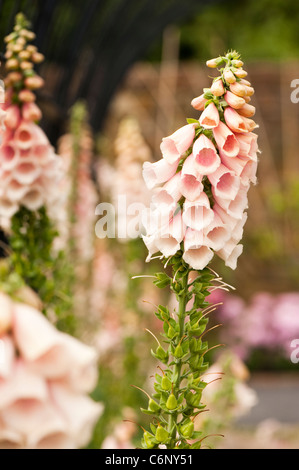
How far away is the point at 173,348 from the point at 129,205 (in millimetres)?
1685

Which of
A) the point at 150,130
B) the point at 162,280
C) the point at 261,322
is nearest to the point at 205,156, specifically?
the point at 162,280

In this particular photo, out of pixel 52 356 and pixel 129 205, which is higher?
pixel 129 205

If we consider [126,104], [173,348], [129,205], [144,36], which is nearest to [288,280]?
[126,104]

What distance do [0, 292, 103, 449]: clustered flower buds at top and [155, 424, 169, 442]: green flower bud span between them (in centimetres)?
16

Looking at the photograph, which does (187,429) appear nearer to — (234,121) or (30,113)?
(234,121)

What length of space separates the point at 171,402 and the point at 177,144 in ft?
0.86

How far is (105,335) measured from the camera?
3.17m

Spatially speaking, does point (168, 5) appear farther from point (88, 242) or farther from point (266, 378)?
point (266, 378)

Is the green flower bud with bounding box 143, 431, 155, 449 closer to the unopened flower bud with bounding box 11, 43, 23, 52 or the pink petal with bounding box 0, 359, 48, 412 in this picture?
the pink petal with bounding box 0, 359, 48, 412

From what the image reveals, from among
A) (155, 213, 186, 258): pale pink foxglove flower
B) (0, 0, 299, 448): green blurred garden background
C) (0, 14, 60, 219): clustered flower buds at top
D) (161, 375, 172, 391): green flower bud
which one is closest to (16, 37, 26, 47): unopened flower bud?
(0, 14, 60, 219): clustered flower buds at top

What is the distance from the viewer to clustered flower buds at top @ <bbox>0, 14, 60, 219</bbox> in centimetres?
111

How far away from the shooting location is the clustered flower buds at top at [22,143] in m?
1.11

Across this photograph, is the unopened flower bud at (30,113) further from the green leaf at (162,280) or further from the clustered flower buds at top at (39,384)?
the clustered flower buds at top at (39,384)

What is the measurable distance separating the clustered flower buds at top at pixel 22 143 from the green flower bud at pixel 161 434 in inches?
21.9
